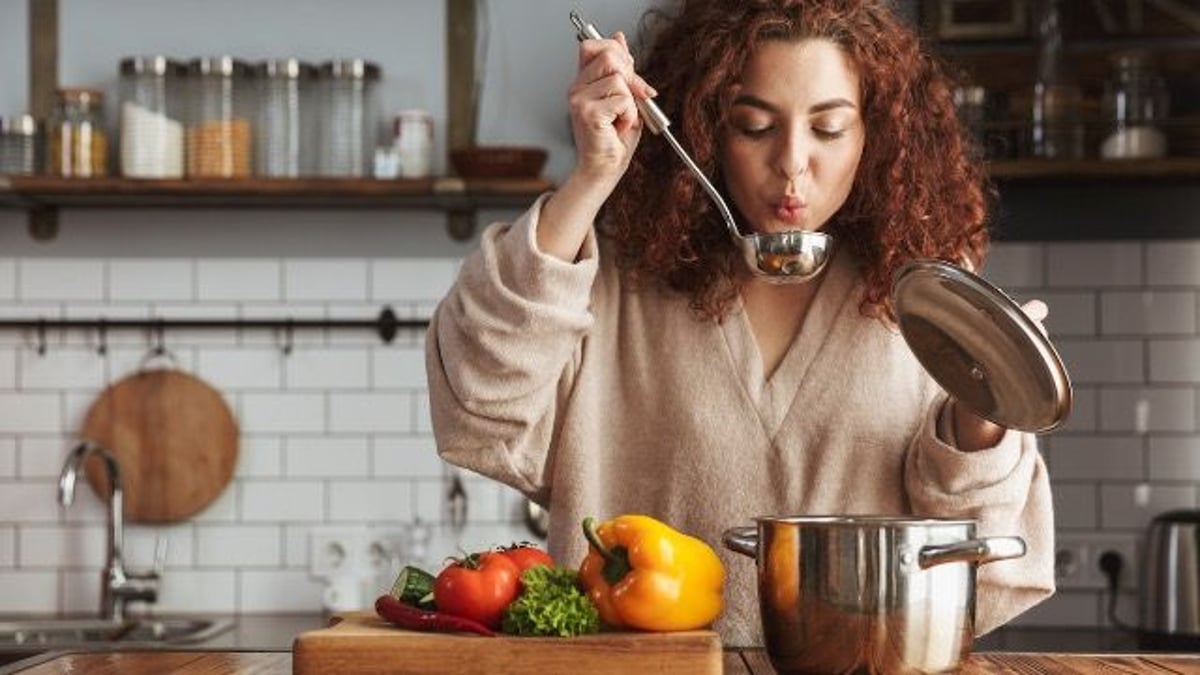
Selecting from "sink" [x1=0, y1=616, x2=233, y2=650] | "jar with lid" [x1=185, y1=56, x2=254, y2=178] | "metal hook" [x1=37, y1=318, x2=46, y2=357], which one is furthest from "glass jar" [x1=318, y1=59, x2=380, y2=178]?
"sink" [x1=0, y1=616, x2=233, y2=650]

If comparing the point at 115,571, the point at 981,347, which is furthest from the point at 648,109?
Result: the point at 115,571

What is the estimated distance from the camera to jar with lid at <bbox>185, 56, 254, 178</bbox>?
354cm

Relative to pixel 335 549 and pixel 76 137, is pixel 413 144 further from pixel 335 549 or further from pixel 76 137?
pixel 335 549

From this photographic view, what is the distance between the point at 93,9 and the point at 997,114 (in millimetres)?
1879

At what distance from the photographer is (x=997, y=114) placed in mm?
3553

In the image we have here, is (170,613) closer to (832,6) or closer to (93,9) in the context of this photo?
(93,9)

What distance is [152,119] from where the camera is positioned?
3.54 m

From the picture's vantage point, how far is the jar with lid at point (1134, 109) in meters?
3.50

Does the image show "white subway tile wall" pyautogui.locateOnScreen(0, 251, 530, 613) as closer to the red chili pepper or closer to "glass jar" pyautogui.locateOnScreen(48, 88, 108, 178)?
"glass jar" pyautogui.locateOnScreen(48, 88, 108, 178)

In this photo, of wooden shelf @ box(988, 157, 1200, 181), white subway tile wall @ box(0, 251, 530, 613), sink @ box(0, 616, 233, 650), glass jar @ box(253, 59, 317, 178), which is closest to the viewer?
sink @ box(0, 616, 233, 650)

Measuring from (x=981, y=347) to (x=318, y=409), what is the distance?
2.34m

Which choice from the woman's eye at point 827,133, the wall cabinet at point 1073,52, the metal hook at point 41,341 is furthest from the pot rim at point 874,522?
the metal hook at point 41,341

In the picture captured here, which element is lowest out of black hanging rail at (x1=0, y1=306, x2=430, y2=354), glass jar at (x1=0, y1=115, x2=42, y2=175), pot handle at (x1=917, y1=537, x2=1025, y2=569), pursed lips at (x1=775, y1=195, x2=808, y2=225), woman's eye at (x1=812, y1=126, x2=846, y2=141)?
pot handle at (x1=917, y1=537, x2=1025, y2=569)

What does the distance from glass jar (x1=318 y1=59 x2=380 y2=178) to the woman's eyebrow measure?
1793 millimetres
